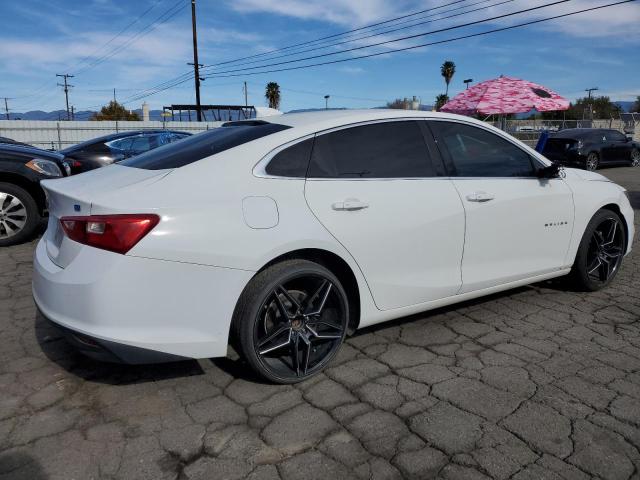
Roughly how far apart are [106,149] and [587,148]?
1446 centimetres

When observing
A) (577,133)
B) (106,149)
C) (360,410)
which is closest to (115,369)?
(360,410)

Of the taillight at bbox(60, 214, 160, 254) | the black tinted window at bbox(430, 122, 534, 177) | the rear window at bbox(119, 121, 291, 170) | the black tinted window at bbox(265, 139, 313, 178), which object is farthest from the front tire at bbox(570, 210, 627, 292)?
the taillight at bbox(60, 214, 160, 254)

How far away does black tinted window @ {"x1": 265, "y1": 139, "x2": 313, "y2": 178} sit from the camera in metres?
2.86

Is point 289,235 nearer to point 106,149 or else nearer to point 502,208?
point 502,208

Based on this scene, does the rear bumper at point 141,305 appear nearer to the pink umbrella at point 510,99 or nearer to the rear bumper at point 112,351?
the rear bumper at point 112,351

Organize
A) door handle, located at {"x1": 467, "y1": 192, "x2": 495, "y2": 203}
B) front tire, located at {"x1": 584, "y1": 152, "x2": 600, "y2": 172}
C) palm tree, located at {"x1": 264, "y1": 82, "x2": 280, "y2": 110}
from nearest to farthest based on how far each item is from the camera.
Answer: door handle, located at {"x1": 467, "y1": 192, "x2": 495, "y2": 203}, front tire, located at {"x1": 584, "y1": 152, "x2": 600, "y2": 172}, palm tree, located at {"x1": 264, "y1": 82, "x2": 280, "y2": 110}

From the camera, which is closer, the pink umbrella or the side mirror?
the side mirror

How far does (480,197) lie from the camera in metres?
3.54

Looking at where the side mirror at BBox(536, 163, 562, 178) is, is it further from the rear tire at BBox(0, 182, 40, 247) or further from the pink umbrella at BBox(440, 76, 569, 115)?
the pink umbrella at BBox(440, 76, 569, 115)

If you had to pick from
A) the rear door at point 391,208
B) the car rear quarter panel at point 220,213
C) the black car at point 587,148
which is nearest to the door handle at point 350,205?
the rear door at point 391,208

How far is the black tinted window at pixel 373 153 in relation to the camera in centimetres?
305

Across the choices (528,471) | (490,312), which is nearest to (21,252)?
(490,312)

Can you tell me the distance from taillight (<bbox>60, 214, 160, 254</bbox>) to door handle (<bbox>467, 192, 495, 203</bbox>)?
2.09m

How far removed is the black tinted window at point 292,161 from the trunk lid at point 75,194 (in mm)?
576
